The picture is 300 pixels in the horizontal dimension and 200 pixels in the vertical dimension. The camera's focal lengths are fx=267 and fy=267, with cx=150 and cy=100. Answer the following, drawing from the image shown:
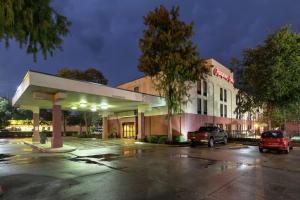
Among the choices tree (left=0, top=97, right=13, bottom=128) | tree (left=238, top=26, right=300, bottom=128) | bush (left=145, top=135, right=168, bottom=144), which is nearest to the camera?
tree (left=238, top=26, right=300, bottom=128)

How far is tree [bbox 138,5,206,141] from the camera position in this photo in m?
26.9

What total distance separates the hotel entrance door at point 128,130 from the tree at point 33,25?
3435cm

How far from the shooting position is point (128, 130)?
136ft

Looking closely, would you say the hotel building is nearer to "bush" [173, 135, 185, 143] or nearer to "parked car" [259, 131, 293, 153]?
"bush" [173, 135, 185, 143]

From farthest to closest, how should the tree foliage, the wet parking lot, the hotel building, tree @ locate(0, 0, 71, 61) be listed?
the tree foliage, the hotel building, the wet parking lot, tree @ locate(0, 0, 71, 61)

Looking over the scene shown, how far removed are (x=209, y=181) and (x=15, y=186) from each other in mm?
6515

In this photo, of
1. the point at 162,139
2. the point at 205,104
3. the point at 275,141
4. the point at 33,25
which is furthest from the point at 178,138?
the point at 33,25

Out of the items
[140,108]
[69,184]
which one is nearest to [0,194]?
[69,184]

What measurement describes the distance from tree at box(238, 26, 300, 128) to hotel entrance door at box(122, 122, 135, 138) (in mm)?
17779

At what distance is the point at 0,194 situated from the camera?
25.2 feet

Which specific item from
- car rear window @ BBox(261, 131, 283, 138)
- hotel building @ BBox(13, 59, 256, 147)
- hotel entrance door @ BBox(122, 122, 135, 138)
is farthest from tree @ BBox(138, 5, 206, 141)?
hotel entrance door @ BBox(122, 122, 135, 138)

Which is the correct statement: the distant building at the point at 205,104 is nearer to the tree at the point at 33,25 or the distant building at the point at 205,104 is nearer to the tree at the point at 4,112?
the tree at the point at 33,25

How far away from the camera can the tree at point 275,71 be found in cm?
2633

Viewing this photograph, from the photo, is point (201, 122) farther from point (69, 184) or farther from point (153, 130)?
point (69, 184)
